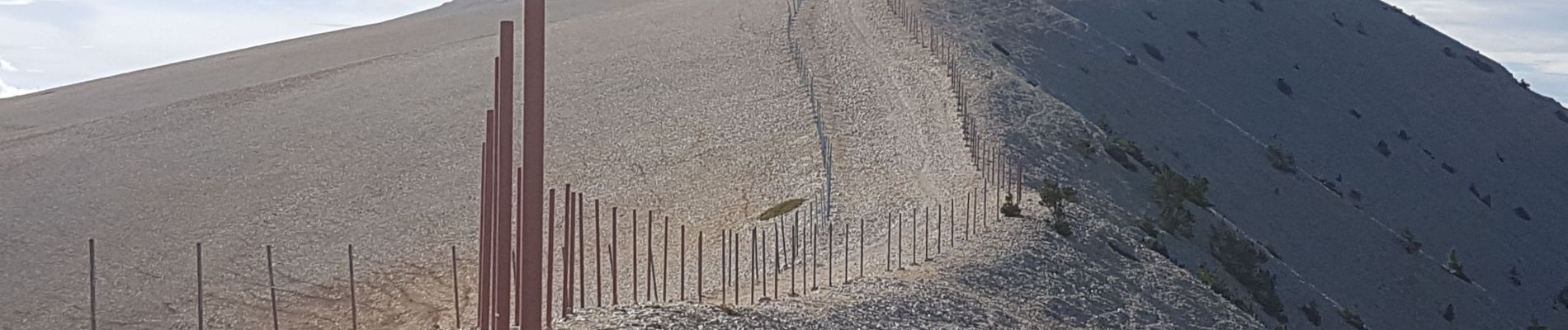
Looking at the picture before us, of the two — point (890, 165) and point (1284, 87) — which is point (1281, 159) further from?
point (890, 165)

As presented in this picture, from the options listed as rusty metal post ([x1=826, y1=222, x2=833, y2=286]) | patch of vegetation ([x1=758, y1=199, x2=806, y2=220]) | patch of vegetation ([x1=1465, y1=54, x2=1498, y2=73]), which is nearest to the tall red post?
rusty metal post ([x1=826, y1=222, x2=833, y2=286])

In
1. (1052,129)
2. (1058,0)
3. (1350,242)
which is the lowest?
(1350,242)

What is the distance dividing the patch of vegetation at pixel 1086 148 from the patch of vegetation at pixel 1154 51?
18355mm

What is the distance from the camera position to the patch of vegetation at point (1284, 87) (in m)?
54.6

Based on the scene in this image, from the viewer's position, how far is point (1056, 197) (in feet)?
91.4

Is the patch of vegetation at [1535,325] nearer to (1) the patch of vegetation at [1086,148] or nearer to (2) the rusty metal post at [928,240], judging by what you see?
(1) the patch of vegetation at [1086,148]

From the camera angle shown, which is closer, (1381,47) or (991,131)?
(991,131)

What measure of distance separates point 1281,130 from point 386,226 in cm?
2599

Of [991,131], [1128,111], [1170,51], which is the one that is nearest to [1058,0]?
[1170,51]

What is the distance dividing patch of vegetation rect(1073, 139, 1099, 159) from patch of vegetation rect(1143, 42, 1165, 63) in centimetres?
1836

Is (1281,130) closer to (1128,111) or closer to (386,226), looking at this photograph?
(1128,111)

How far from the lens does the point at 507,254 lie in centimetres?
1160

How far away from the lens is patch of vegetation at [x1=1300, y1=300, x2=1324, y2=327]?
1126 inches

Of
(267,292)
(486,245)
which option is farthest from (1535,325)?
(486,245)
